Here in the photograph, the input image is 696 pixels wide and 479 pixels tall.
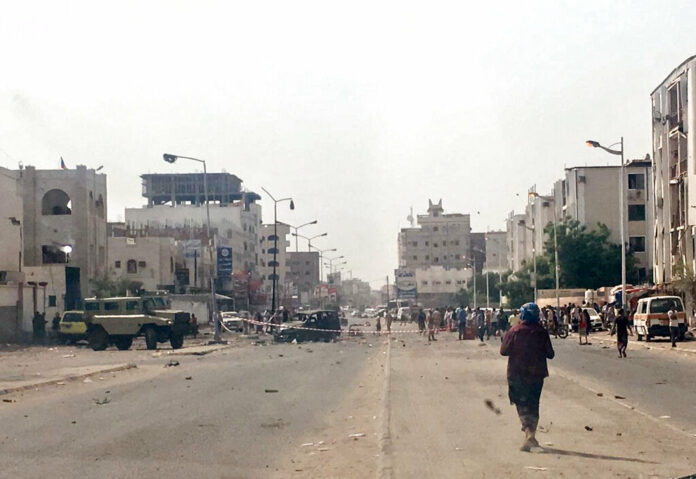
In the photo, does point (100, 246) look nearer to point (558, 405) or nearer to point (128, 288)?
point (128, 288)

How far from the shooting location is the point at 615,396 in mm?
18281

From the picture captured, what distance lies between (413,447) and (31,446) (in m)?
4.85

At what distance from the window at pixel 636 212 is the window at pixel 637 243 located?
1933 millimetres

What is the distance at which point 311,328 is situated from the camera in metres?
54.8

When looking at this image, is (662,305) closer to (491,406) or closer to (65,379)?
(65,379)

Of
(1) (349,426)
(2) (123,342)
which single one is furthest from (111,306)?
(1) (349,426)

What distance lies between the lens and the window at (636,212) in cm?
9131

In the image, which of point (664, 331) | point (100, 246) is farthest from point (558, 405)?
point (100, 246)

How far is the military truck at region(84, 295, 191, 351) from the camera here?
45250 mm

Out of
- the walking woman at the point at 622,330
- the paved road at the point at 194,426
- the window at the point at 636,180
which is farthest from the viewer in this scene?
the window at the point at 636,180

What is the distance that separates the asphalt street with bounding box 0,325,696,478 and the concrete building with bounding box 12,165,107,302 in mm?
55540

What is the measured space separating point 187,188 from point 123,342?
107 m

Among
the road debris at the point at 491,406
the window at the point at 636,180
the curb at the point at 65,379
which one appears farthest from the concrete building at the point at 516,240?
the road debris at the point at 491,406

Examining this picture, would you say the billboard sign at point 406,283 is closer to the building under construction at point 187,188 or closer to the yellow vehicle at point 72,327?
the building under construction at point 187,188
